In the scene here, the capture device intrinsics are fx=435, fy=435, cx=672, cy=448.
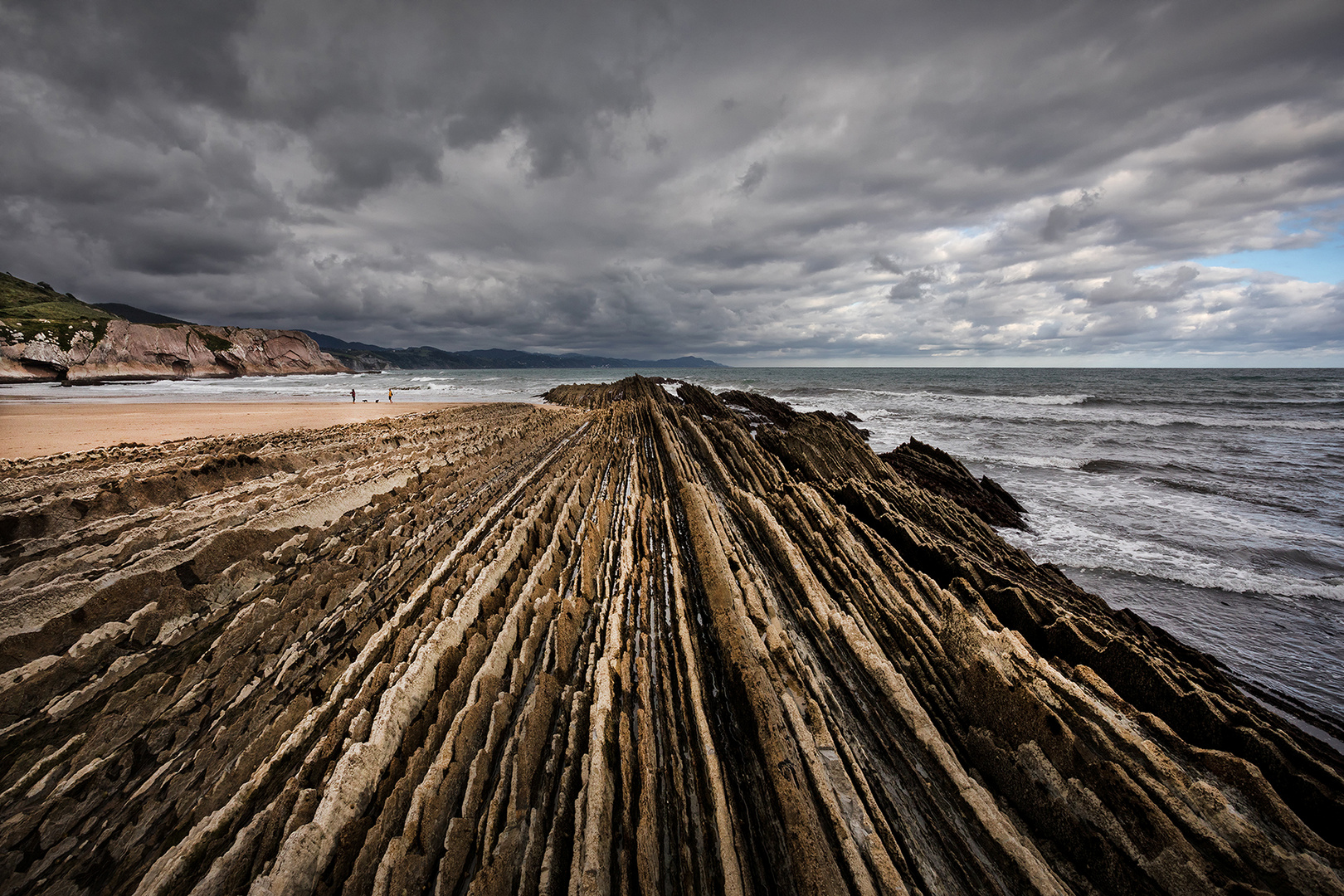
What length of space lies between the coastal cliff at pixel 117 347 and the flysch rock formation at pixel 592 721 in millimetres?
81230

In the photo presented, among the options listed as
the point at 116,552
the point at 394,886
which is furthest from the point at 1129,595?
the point at 116,552

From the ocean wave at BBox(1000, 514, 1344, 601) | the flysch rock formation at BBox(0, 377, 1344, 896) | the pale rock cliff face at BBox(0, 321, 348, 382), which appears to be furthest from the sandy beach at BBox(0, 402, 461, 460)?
the pale rock cliff face at BBox(0, 321, 348, 382)

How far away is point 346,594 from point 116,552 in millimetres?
2600

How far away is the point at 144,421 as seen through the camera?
18531mm

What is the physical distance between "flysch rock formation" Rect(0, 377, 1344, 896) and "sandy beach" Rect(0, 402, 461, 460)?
948cm

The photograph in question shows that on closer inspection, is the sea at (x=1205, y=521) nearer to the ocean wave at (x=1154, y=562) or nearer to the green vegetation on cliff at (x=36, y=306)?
the ocean wave at (x=1154, y=562)

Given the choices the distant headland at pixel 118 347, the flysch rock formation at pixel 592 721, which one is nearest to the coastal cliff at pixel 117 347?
the distant headland at pixel 118 347

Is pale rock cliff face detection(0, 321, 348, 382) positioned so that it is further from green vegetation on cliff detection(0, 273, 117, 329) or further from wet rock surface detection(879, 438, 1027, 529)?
wet rock surface detection(879, 438, 1027, 529)

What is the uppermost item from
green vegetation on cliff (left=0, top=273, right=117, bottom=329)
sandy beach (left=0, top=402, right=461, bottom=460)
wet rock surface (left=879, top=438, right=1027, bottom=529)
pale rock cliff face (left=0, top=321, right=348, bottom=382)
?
green vegetation on cliff (left=0, top=273, right=117, bottom=329)

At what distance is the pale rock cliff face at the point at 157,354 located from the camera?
5181 cm

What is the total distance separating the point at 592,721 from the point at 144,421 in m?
26.8

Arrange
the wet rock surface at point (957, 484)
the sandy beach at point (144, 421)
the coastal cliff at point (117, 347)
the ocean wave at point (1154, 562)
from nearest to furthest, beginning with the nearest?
the ocean wave at point (1154, 562) < the wet rock surface at point (957, 484) < the sandy beach at point (144, 421) < the coastal cliff at point (117, 347)

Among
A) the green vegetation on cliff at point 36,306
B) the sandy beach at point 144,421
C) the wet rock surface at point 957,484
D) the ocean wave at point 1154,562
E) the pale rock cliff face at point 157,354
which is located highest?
the green vegetation on cliff at point 36,306

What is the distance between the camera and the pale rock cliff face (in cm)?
5181
